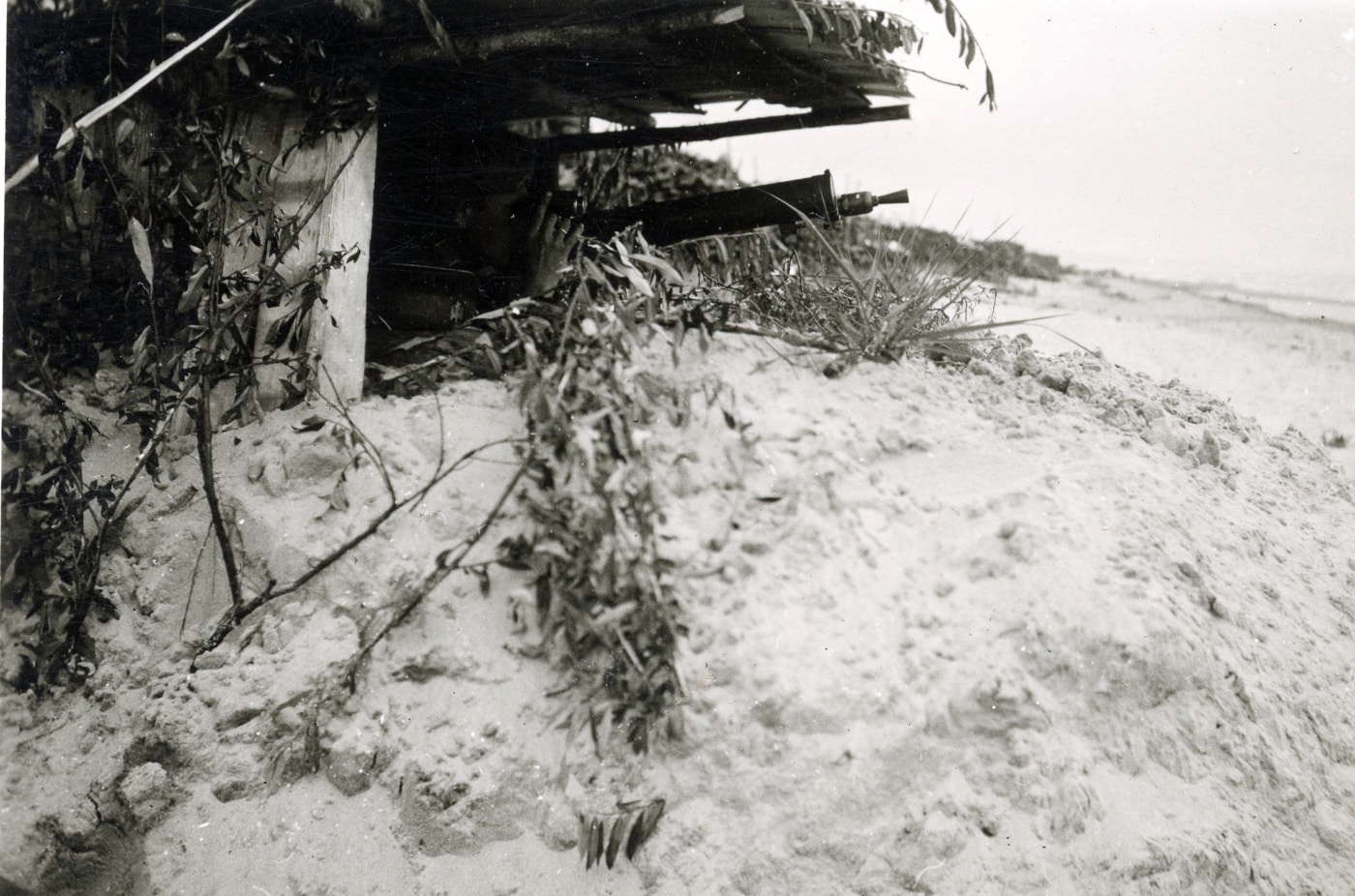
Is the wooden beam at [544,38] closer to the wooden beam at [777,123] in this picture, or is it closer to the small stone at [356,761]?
the wooden beam at [777,123]

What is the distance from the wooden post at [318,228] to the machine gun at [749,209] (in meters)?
0.90

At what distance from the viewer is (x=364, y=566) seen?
194cm

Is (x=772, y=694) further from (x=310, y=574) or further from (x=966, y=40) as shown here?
(x=966, y=40)

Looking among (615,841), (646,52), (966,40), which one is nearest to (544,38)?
(646,52)

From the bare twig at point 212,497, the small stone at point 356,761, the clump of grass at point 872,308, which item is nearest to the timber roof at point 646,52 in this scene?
the clump of grass at point 872,308

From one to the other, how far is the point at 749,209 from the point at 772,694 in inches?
74.5

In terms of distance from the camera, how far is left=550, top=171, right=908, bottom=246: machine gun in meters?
2.92

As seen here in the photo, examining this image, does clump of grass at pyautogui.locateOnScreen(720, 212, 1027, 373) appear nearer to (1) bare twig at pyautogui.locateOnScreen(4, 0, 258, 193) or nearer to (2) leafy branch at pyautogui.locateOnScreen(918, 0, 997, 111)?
(2) leafy branch at pyautogui.locateOnScreen(918, 0, 997, 111)

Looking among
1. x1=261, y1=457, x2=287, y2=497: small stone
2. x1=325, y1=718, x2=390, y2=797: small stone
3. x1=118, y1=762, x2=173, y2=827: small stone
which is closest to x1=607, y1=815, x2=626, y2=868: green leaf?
x1=325, y1=718, x2=390, y2=797: small stone

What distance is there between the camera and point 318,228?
7.57ft

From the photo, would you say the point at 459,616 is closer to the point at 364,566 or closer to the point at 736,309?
the point at 364,566

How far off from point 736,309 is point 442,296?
1576mm

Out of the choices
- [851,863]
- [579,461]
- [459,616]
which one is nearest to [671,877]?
[851,863]

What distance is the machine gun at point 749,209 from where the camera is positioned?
292 cm
